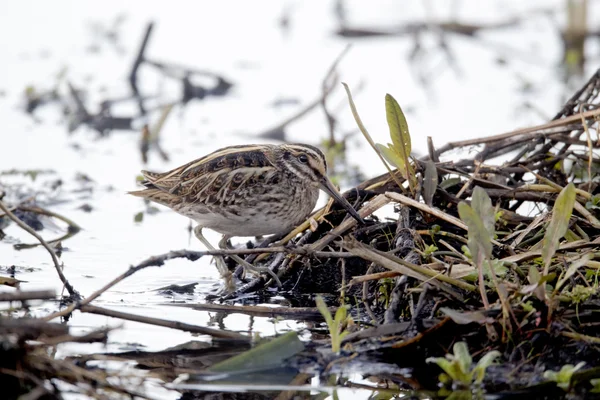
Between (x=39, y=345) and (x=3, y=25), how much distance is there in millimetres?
9366

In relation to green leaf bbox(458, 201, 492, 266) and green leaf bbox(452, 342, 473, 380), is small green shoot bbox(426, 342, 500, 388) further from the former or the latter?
green leaf bbox(458, 201, 492, 266)

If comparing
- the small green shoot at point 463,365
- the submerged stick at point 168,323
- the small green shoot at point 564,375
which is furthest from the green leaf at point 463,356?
the submerged stick at point 168,323

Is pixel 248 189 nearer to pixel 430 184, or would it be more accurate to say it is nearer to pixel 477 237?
pixel 430 184

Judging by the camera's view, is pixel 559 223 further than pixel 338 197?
No

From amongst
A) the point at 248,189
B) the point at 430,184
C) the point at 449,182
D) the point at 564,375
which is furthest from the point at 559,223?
the point at 248,189

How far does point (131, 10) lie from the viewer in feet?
42.6

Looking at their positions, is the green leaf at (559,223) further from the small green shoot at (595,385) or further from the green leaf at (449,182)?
the green leaf at (449,182)

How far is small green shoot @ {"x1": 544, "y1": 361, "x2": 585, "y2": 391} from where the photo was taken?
13.2ft

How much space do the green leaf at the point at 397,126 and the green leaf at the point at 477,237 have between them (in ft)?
3.59

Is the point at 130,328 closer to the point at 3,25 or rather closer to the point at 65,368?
the point at 65,368

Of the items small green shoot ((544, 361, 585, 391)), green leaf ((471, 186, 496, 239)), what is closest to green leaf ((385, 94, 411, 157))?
green leaf ((471, 186, 496, 239))

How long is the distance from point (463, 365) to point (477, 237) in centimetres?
61

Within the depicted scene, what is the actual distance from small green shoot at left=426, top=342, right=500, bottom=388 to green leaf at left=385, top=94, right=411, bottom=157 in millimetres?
1545

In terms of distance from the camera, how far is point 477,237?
4.39m
